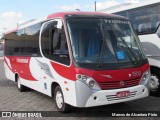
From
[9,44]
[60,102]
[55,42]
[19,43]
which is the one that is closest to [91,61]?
[55,42]

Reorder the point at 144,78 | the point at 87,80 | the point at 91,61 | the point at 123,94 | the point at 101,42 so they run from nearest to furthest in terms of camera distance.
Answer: the point at 87,80
the point at 91,61
the point at 123,94
the point at 101,42
the point at 144,78

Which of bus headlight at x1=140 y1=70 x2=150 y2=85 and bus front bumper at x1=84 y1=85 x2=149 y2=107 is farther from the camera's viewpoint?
bus headlight at x1=140 y1=70 x2=150 y2=85

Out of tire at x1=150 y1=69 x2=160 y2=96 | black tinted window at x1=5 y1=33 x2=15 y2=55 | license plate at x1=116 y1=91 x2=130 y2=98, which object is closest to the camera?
license plate at x1=116 y1=91 x2=130 y2=98

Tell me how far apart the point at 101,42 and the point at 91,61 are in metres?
0.60

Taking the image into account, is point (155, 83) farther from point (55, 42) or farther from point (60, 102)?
point (55, 42)

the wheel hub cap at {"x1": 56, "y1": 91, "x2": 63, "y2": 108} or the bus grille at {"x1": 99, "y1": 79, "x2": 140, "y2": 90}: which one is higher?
the bus grille at {"x1": 99, "y1": 79, "x2": 140, "y2": 90}

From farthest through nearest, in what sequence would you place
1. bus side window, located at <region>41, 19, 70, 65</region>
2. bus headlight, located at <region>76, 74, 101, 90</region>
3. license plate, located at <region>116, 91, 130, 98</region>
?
bus side window, located at <region>41, 19, 70, 65</region> → license plate, located at <region>116, 91, 130, 98</region> → bus headlight, located at <region>76, 74, 101, 90</region>

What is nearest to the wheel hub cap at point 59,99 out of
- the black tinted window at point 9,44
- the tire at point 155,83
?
the tire at point 155,83

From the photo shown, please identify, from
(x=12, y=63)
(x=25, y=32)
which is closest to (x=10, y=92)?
(x=12, y=63)

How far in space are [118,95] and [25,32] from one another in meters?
5.43

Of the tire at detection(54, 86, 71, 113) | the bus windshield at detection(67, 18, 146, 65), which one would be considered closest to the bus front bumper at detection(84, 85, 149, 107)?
the bus windshield at detection(67, 18, 146, 65)

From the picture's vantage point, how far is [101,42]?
702 centimetres

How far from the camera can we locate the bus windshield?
6.82 meters

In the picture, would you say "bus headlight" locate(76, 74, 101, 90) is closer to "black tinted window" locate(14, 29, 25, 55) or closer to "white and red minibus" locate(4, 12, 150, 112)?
"white and red minibus" locate(4, 12, 150, 112)
